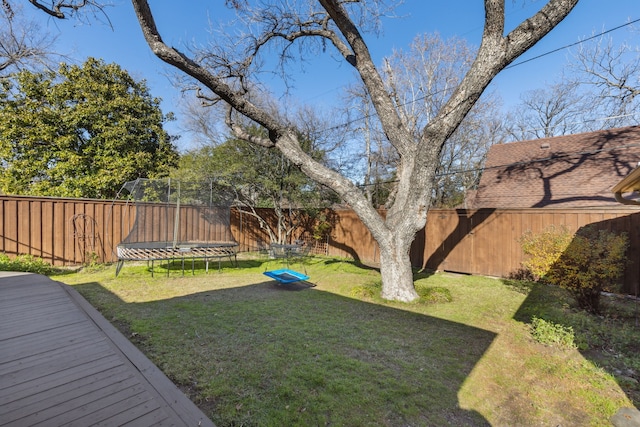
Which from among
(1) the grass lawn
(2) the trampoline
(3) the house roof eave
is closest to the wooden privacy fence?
(2) the trampoline

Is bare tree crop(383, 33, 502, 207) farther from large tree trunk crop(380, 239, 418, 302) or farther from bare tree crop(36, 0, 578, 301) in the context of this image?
large tree trunk crop(380, 239, 418, 302)

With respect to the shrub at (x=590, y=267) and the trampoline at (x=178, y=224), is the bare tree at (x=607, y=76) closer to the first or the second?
the shrub at (x=590, y=267)

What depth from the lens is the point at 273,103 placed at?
1205cm

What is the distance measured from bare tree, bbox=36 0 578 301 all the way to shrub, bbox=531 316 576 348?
186 cm

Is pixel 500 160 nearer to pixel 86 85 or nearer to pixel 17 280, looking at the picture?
pixel 17 280

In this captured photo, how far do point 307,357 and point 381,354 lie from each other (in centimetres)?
81

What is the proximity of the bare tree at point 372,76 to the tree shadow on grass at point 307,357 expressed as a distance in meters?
1.52

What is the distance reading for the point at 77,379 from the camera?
2.25 metres

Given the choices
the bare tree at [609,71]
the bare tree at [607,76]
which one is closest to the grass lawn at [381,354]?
the bare tree at [607,76]

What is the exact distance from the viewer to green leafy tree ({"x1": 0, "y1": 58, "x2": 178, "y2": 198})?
10.3m

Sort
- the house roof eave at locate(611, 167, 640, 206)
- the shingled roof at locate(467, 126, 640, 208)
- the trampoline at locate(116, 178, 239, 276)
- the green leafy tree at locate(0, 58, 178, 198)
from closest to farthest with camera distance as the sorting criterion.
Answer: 1. the house roof eave at locate(611, 167, 640, 206)
2. the trampoline at locate(116, 178, 239, 276)
3. the shingled roof at locate(467, 126, 640, 208)
4. the green leafy tree at locate(0, 58, 178, 198)

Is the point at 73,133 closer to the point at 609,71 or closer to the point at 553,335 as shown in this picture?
the point at 553,335

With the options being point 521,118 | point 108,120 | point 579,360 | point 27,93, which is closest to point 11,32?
point 27,93

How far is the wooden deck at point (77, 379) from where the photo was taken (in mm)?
1849
